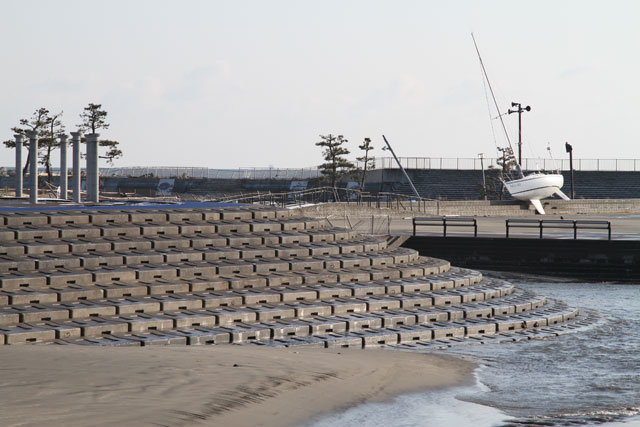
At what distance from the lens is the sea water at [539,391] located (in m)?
9.49

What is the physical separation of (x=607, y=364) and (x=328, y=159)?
61258 millimetres

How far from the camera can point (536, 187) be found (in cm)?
5506

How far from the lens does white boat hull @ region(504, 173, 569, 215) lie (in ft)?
181

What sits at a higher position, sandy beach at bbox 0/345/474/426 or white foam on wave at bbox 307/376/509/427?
sandy beach at bbox 0/345/474/426

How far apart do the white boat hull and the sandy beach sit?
43888mm

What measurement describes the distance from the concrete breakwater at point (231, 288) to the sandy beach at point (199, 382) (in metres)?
1.49

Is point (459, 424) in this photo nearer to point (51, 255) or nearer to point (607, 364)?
point (607, 364)

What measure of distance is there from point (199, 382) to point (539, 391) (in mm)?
4625

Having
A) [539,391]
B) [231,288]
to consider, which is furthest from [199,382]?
[231,288]

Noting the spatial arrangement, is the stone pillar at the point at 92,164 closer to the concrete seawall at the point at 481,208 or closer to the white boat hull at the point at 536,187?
the concrete seawall at the point at 481,208

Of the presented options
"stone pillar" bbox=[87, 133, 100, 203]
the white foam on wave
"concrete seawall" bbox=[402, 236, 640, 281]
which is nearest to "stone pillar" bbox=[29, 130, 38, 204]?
"stone pillar" bbox=[87, 133, 100, 203]

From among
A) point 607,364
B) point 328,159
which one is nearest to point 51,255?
point 607,364

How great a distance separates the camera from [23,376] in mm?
9109

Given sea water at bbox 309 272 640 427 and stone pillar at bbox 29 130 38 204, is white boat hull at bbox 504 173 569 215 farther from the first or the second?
sea water at bbox 309 272 640 427
